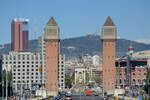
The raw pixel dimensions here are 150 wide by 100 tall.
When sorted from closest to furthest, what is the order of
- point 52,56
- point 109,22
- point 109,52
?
point 109,52
point 52,56
point 109,22

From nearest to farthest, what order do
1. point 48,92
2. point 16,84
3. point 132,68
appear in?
point 48,92, point 16,84, point 132,68

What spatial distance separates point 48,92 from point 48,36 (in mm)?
11611

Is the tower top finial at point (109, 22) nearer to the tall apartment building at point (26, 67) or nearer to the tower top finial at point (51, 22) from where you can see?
the tower top finial at point (51, 22)

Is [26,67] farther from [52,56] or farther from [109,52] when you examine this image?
[109,52]

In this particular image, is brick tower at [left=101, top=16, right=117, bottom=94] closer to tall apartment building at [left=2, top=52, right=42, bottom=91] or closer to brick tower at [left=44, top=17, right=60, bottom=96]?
brick tower at [left=44, top=17, right=60, bottom=96]

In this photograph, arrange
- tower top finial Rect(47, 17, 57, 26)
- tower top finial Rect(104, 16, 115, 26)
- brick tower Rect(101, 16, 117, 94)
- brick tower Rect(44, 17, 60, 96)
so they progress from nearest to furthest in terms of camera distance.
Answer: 1. brick tower Rect(44, 17, 60, 96)
2. brick tower Rect(101, 16, 117, 94)
3. tower top finial Rect(47, 17, 57, 26)
4. tower top finial Rect(104, 16, 115, 26)

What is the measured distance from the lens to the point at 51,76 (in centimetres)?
12156

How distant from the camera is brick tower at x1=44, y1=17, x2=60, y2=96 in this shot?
121312mm

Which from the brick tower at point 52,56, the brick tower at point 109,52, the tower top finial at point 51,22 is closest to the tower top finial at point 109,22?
the brick tower at point 109,52

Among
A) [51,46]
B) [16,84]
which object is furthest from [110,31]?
[16,84]

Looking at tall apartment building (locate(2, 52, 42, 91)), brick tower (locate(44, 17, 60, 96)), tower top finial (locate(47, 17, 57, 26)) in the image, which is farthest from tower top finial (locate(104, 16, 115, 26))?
tall apartment building (locate(2, 52, 42, 91))

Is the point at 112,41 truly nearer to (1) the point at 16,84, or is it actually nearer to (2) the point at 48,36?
(2) the point at 48,36

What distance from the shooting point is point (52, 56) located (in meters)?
122

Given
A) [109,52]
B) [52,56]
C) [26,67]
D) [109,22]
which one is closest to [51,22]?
[52,56]
